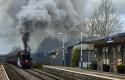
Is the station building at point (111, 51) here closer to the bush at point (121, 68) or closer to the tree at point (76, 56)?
the bush at point (121, 68)

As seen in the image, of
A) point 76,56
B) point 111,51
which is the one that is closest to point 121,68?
point 111,51

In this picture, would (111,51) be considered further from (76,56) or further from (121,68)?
(76,56)

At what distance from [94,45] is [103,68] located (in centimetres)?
652

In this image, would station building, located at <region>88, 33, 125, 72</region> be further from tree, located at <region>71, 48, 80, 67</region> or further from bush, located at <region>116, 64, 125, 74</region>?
tree, located at <region>71, 48, 80, 67</region>

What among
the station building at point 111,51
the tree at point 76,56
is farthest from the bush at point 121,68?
the tree at point 76,56

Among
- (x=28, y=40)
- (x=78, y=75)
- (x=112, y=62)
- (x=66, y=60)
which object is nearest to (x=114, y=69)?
(x=112, y=62)

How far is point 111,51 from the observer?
52406mm

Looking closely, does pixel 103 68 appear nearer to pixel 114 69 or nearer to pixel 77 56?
pixel 114 69

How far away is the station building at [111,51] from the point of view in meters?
46.3

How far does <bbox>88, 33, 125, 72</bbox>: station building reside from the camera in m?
46.3

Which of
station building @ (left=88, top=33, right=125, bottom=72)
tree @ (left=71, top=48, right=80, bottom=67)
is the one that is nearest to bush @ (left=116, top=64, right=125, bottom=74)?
station building @ (left=88, top=33, right=125, bottom=72)

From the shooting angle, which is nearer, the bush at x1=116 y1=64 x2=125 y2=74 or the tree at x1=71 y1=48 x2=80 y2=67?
the bush at x1=116 y1=64 x2=125 y2=74

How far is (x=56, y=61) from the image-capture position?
112000 mm

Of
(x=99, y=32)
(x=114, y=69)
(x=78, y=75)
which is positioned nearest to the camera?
(x=78, y=75)
